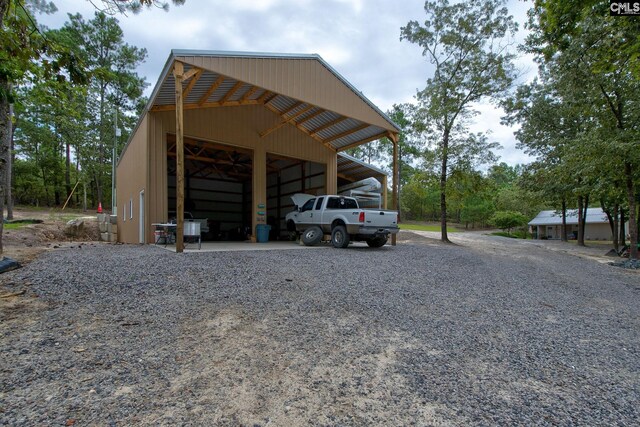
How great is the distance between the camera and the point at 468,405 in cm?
211

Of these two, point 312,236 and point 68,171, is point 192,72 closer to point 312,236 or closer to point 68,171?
point 312,236

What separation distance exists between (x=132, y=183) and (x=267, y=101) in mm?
7021

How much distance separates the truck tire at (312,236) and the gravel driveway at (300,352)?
5.46 m

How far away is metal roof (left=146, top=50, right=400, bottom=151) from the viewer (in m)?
8.34

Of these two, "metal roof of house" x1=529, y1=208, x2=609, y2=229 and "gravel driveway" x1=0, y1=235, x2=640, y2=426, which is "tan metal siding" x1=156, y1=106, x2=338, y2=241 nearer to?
"gravel driveway" x1=0, y1=235, x2=640, y2=426

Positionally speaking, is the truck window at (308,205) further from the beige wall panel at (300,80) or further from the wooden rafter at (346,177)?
the wooden rafter at (346,177)

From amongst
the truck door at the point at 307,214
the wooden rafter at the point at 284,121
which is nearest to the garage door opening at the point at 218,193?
the wooden rafter at the point at 284,121

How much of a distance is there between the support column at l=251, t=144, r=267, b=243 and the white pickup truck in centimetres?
151

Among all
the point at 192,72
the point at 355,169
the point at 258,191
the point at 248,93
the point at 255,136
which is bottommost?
the point at 258,191

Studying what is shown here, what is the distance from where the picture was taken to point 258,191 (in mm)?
12625

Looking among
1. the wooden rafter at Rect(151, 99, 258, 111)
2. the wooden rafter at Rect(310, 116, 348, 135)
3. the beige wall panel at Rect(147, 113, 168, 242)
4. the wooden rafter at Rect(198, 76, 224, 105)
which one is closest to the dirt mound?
the beige wall panel at Rect(147, 113, 168, 242)

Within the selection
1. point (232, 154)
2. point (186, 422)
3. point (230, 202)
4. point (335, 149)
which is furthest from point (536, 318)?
point (230, 202)

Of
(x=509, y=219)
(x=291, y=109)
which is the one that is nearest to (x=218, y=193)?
(x=291, y=109)

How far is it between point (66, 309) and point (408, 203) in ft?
174
